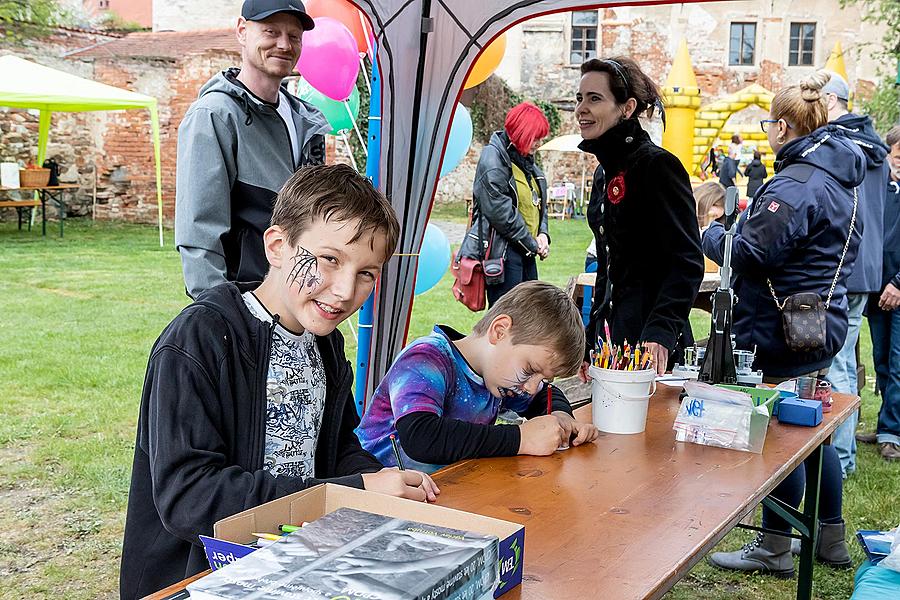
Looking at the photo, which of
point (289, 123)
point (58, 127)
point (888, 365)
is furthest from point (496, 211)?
point (58, 127)

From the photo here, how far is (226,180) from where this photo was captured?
249 cm

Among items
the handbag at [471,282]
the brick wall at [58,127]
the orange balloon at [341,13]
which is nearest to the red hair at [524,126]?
the handbag at [471,282]

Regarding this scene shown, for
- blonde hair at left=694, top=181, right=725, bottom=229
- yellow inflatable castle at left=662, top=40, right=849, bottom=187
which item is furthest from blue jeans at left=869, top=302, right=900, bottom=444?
yellow inflatable castle at left=662, top=40, right=849, bottom=187

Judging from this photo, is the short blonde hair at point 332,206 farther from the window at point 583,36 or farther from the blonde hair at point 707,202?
the window at point 583,36

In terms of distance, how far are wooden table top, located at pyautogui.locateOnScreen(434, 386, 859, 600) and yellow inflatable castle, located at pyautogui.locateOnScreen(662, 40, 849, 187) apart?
12378 millimetres

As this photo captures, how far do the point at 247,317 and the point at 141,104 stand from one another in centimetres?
1103

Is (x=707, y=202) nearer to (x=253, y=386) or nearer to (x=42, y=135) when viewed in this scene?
(x=253, y=386)

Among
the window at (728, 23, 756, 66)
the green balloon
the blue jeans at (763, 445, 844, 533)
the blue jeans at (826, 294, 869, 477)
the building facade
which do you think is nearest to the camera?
the blue jeans at (763, 445, 844, 533)

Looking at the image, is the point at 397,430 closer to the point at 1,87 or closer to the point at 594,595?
the point at 594,595

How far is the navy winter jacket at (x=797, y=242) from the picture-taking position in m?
3.24

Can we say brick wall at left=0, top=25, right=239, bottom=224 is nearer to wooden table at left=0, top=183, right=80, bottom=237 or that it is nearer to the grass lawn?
wooden table at left=0, top=183, right=80, bottom=237

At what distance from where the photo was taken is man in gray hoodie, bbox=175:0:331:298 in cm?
245

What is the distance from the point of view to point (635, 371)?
202cm

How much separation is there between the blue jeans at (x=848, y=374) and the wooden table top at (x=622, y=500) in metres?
2.05
